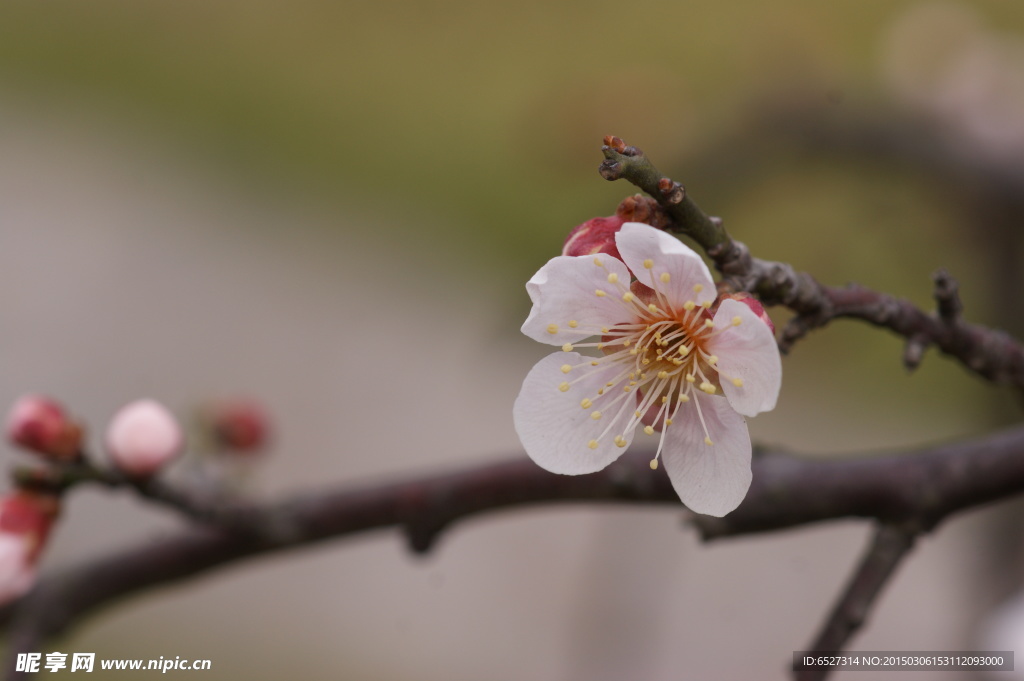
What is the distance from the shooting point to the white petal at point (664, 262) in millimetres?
516

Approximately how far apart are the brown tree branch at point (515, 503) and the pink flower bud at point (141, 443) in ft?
0.31

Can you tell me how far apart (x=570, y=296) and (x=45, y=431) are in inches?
25.0

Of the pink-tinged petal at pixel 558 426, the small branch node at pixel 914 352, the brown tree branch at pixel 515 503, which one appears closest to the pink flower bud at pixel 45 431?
the brown tree branch at pixel 515 503

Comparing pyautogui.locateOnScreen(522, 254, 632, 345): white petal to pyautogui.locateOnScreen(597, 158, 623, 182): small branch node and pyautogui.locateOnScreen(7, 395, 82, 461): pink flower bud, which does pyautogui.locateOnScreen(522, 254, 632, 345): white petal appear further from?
pyautogui.locateOnScreen(7, 395, 82, 461): pink flower bud

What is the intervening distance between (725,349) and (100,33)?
553 cm

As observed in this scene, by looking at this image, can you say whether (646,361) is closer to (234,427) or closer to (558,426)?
(558,426)

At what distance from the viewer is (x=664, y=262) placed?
1.83 ft

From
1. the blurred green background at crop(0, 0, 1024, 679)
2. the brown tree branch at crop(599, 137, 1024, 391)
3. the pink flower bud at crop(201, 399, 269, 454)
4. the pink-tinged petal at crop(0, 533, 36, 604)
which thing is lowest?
the pink-tinged petal at crop(0, 533, 36, 604)

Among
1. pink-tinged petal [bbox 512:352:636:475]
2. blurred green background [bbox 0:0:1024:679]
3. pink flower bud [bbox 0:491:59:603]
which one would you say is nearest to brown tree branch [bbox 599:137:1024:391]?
pink-tinged petal [bbox 512:352:636:475]

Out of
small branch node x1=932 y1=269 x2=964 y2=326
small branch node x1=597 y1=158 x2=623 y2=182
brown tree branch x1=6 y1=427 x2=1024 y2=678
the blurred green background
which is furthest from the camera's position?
the blurred green background

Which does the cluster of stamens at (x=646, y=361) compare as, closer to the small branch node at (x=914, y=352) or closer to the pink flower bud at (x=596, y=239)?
the pink flower bud at (x=596, y=239)

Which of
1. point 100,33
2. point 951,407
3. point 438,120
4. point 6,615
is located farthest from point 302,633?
point 100,33

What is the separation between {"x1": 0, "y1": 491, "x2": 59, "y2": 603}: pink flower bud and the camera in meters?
0.92

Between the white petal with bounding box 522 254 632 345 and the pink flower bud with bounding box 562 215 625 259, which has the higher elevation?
the pink flower bud with bounding box 562 215 625 259
